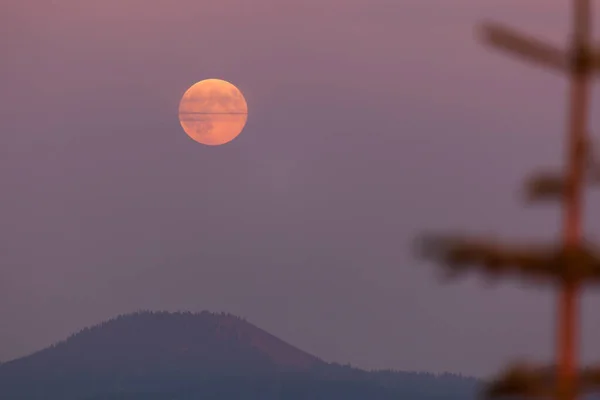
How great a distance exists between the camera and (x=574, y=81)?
92.0 ft

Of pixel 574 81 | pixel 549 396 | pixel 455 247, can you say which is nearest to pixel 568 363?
pixel 549 396

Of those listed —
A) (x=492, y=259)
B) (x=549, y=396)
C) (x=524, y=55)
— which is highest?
(x=524, y=55)

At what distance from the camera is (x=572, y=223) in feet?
90.7

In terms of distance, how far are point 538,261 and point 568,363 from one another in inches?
60.8

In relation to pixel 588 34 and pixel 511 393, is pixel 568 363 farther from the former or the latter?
pixel 588 34

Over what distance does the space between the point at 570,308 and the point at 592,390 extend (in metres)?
1.65

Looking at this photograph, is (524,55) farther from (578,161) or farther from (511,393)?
(511,393)

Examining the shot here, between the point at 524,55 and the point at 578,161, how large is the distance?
178 centimetres

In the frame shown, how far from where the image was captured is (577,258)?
27875mm

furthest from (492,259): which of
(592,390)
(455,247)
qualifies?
Result: (592,390)

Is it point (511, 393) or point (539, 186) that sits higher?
point (539, 186)

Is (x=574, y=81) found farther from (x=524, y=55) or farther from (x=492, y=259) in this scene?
(x=492, y=259)

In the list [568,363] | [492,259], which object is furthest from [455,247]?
[568,363]

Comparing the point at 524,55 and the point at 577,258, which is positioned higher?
the point at 524,55
